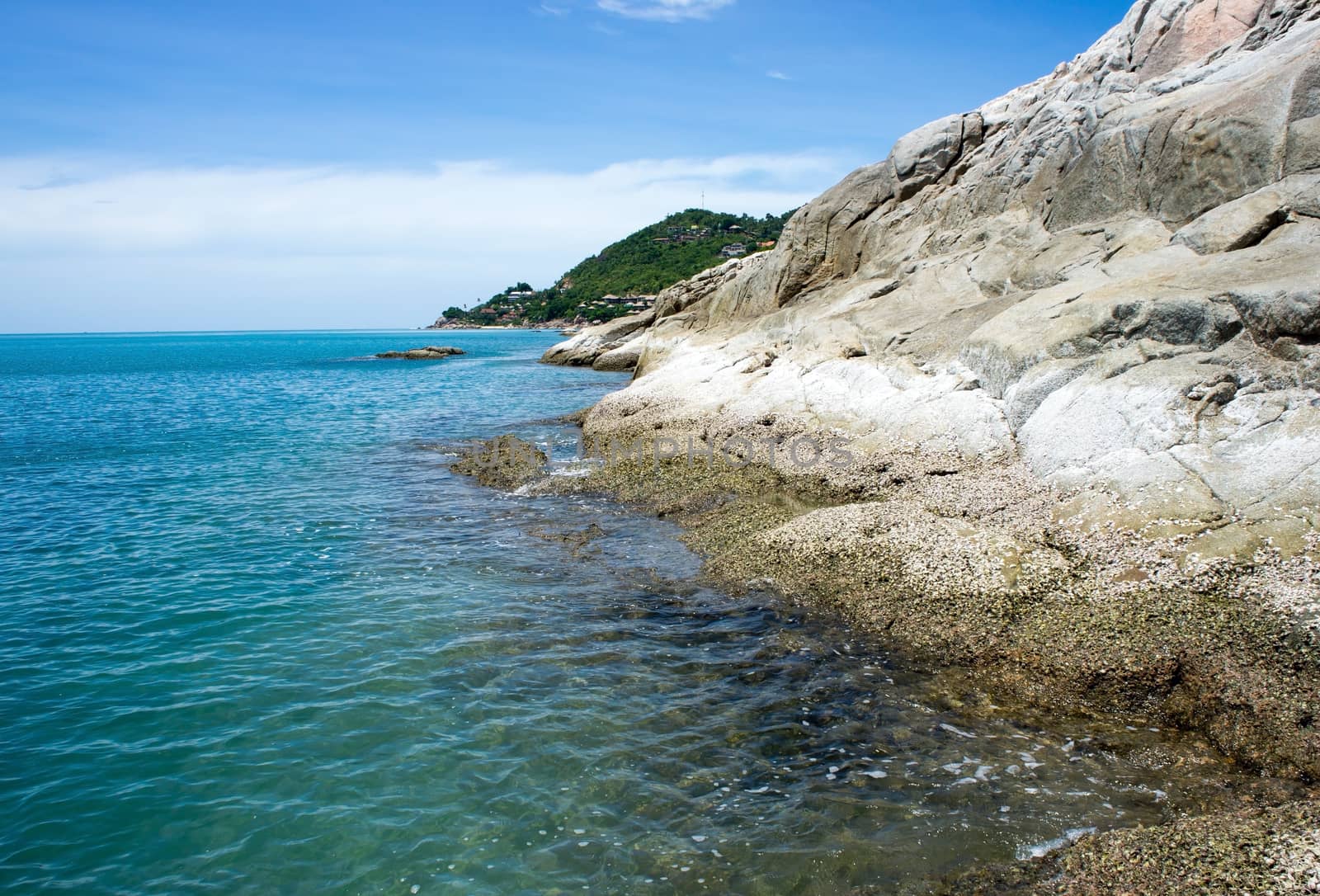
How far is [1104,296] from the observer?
52.5 feet

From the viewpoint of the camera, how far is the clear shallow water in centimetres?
725

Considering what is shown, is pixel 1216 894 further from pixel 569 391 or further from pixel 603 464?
pixel 569 391

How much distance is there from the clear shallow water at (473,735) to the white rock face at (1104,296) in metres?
5.76

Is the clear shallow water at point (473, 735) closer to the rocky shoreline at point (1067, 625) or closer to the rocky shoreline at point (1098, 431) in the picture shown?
the rocky shoreline at point (1067, 625)

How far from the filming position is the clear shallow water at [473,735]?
725 cm

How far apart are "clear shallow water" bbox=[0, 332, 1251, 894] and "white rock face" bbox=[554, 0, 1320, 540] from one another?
227 inches

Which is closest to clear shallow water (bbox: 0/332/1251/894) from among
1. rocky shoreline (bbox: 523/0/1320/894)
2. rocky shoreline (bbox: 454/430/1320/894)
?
rocky shoreline (bbox: 454/430/1320/894)

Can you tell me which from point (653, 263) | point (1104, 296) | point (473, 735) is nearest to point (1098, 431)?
point (1104, 296)

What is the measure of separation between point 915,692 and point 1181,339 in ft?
29.9

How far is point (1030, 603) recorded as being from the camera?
1071 cm

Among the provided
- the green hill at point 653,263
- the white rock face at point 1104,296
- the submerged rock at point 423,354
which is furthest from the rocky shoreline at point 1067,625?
the green hill at point 653,263

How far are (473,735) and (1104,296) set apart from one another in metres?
14.8

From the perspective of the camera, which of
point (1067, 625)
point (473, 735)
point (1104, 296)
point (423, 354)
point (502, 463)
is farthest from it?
point (423, 354)

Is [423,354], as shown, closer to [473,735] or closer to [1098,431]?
[1098,431]
